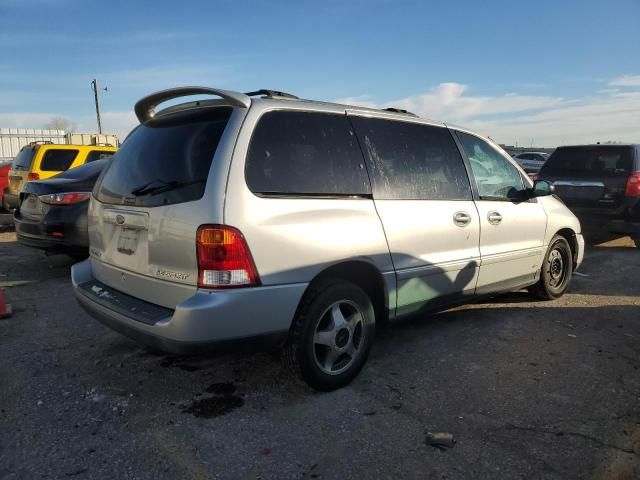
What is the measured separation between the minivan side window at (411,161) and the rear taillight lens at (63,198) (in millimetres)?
3991

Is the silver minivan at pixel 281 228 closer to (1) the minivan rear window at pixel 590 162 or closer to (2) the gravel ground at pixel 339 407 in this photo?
(2) the gravel ground at pixel 339 407

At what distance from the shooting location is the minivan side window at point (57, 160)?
10.1m

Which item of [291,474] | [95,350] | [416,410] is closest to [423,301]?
[416,410]

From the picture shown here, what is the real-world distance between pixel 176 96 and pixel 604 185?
6.84m

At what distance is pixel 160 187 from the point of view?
2.89 m

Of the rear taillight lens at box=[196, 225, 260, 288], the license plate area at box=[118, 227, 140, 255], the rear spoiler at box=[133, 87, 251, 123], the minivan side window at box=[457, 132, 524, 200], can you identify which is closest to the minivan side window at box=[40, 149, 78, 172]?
the rear spoiler at box=[133, 87, 251, 123]

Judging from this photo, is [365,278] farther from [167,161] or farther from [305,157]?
[167,161]

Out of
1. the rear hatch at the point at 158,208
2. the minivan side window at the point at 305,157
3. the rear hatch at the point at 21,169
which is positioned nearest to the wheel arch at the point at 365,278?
the minivan side window at the point at 305,157

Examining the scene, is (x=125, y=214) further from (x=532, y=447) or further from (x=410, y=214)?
(x=532, y=447)

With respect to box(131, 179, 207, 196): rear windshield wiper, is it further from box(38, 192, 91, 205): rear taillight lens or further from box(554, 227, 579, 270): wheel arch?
box(554, 227, 579, 270): wheel arch

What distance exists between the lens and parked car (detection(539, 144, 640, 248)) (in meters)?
7.46

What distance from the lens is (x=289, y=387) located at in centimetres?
328

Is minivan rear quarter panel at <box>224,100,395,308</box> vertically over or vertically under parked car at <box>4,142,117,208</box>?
under

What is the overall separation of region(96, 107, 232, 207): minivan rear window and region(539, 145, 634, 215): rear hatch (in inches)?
269
